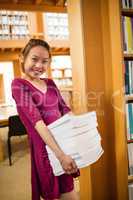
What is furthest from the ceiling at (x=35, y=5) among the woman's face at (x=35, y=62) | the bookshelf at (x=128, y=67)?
the woman's face at (x=35, y=62)

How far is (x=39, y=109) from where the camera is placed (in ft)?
4.23

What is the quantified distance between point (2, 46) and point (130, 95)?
6.89 metres

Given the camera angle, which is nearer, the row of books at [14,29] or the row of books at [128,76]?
the row of books at [128,76]

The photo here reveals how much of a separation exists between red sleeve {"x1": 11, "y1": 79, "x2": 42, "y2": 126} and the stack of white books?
93mm

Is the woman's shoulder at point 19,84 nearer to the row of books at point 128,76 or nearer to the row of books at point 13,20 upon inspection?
the row of books at point 128,76

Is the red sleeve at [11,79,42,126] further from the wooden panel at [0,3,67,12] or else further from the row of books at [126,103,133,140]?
the wooden panel at [0,3,67,12]

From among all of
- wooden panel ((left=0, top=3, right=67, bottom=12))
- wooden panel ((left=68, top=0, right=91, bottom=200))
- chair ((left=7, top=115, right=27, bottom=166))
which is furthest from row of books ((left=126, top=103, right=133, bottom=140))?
wooden panel ((left=0, top=3, right=67, bottom=12))

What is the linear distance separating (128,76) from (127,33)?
328 millimetres

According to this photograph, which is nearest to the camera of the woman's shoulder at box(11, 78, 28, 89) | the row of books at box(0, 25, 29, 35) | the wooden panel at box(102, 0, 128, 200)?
the woman's shoulder at box(11, 78, 28, 89)

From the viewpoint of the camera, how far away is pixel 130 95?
76.6 inches

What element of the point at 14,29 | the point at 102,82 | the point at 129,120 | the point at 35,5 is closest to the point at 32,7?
the point at 35,5

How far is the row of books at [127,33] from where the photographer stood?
190 centimetres

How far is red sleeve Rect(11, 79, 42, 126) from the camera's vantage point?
1.19m

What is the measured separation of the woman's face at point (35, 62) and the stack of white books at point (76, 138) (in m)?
0.28
